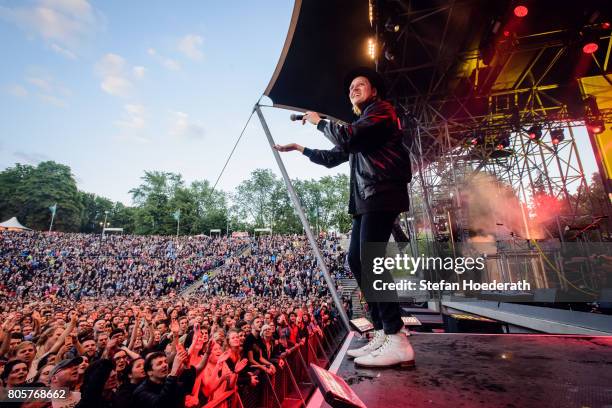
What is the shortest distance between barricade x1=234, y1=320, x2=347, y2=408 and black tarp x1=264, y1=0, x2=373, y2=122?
145 inches

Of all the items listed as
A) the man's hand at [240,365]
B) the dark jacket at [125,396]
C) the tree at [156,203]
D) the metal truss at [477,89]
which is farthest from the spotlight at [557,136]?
the tree at [156,203]

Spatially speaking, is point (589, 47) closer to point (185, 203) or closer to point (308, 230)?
point (308, 230)

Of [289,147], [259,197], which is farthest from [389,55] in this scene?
[259,197]

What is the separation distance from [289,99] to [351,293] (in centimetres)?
1435

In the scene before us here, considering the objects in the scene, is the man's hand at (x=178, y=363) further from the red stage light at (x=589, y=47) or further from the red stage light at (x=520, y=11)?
the red stage light at (x=589, y=47)

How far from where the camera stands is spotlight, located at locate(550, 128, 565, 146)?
27.0 feet

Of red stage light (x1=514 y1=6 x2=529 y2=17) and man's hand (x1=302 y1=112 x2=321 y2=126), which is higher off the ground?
red stage light (x1=514 y1=6 x2=529 y2=17)

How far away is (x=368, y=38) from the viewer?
376 centimetres

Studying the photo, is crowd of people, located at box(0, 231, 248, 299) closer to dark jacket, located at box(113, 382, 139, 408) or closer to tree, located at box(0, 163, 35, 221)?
dark jacket, located at box(113, 382, 139, 408)

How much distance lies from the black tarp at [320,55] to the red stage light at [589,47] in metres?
4.73

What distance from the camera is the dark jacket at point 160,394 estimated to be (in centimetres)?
253

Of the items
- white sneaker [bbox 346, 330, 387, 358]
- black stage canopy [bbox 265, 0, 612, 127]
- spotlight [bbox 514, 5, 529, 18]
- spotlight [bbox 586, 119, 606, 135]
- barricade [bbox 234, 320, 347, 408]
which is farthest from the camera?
spotlight [bbox 586, 119, 606, 135]

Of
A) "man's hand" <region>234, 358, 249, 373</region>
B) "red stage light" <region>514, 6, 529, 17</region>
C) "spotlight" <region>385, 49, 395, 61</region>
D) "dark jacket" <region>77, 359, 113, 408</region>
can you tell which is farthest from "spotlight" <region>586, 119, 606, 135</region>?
"dark jacket" <region>77, 359, 113, 408</region>

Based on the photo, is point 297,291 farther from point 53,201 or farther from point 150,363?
point 53,201
